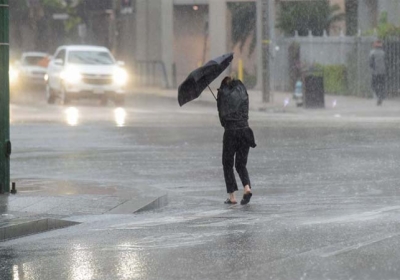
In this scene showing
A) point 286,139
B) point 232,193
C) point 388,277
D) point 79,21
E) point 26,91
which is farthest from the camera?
point 79,21

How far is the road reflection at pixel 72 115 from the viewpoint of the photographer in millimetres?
31172

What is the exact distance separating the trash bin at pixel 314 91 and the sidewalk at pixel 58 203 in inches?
771

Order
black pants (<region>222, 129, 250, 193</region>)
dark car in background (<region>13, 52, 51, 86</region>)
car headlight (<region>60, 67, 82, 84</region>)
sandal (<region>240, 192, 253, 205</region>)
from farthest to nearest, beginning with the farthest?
dark car in background (<region>13, 52, 51, 86</region>), car headlight (<region>60, 67, 82, 84</region>), black pants (<region>222, 129, 250, 193</region>), sandal (<region>240, 192, 253, 205</region>)

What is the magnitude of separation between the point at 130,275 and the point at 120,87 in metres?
30.2

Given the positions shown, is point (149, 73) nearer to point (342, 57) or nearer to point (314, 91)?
point (342, 57)

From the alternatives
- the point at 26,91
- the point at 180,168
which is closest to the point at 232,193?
the point at 180,168

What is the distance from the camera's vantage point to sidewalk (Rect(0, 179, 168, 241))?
13406mm

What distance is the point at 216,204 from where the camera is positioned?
51.9 ft

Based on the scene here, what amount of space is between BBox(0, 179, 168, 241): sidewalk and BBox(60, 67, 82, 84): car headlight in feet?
71.6

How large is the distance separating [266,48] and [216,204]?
2296 cm

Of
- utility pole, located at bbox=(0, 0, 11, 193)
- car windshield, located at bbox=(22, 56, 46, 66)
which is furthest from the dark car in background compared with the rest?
utility pole, located at bbox=(0, 0, 11, 193)

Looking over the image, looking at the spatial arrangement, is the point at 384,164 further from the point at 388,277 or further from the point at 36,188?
the point at 388,277

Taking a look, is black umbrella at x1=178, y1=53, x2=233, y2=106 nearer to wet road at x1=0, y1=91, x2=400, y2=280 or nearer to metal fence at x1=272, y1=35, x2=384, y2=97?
wet road at x1=0, y1=91, x2=400, y2=280

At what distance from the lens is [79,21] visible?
2625 inches
